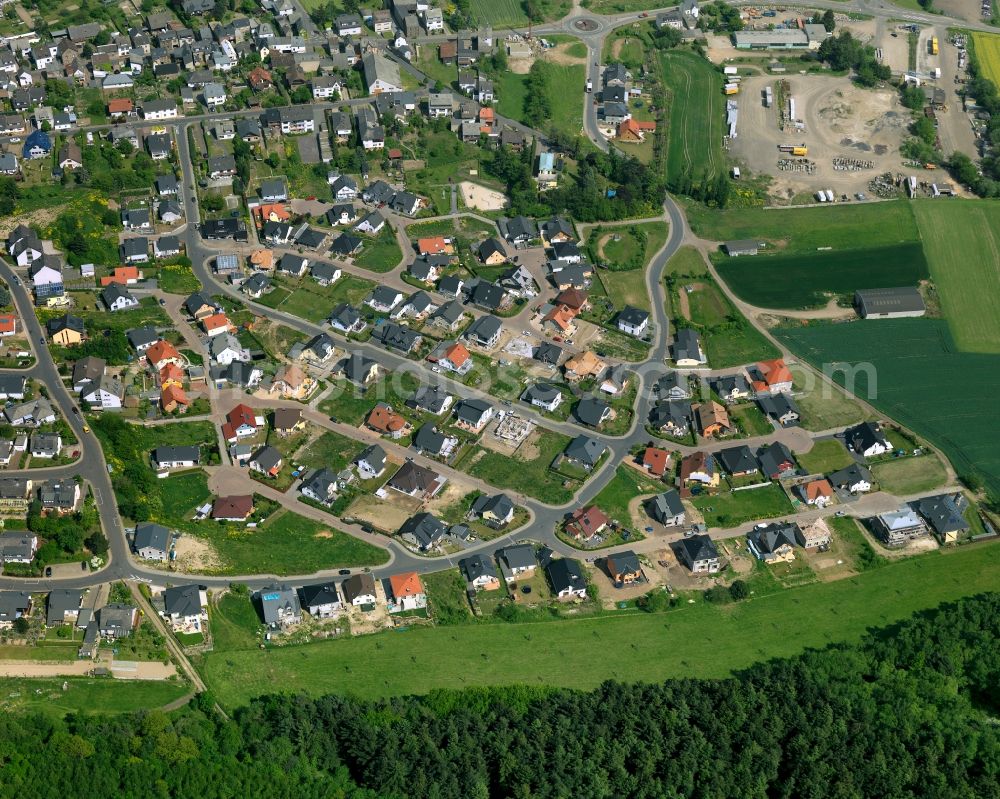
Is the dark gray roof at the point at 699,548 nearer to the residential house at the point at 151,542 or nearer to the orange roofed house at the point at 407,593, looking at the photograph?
the orange roofed house at the point at 407,593

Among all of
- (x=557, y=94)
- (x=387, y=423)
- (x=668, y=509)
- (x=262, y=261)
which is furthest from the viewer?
(x=557, y=94)

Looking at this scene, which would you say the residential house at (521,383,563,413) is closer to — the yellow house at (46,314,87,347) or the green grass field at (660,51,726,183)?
the green grass field at (660,51,726,183)

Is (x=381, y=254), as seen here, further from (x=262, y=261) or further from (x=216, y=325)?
(x=216, y=325)

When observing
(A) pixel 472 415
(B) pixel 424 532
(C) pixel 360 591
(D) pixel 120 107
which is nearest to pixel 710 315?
(A) pixel 472 415

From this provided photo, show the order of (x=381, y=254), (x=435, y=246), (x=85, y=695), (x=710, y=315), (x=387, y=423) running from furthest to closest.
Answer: (x=435, y=246) < (x=381, y=254) < (x=710, y=315) < (x=387, y=423) < (x=85, y=695)

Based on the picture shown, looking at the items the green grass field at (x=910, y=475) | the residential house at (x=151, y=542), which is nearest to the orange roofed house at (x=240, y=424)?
the residential house at (x=151, y=542)

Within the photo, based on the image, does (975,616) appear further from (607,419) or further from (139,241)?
(139,241)

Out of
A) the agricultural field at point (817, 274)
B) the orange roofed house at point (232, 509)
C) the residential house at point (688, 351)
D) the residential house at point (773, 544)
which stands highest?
the agricultural field at point (817, 274)
